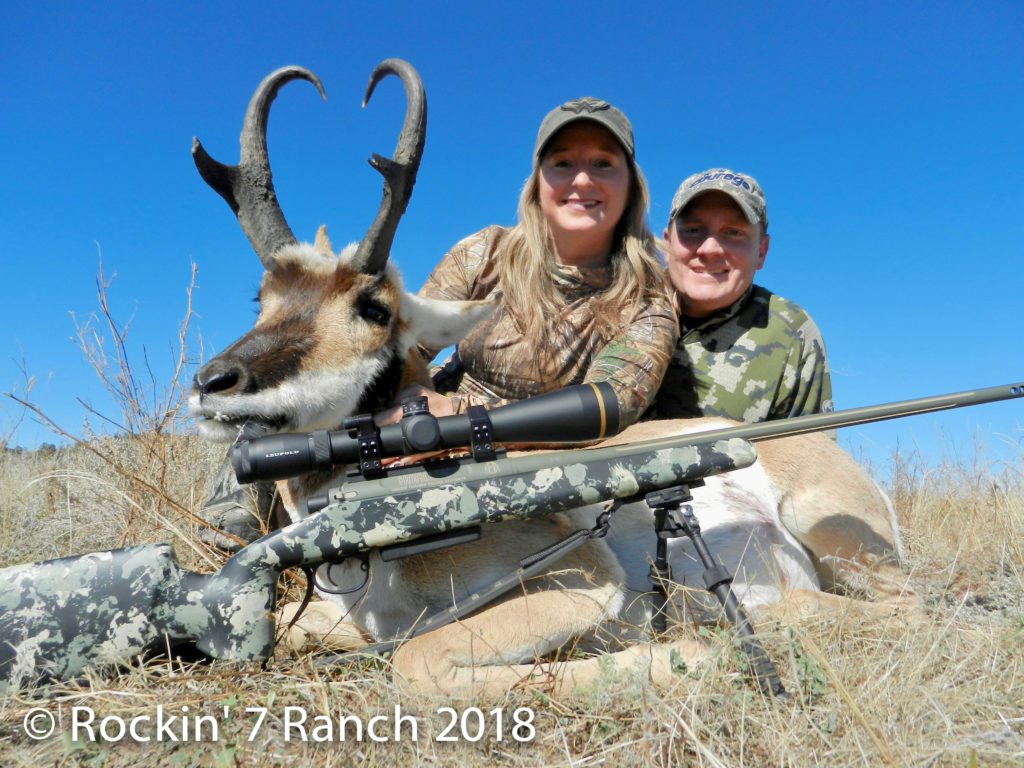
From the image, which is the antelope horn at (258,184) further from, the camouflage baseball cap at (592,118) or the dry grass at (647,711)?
the dry grass at (647,711)

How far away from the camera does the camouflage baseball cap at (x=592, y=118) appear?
5539 millimetres

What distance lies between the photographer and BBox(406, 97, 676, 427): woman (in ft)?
18.4

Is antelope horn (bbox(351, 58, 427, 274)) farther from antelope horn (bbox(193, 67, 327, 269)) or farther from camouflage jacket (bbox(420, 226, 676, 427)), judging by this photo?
camouflage jacket (bbox(420, 226, 676, 427))

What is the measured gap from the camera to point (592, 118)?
552 centimetres

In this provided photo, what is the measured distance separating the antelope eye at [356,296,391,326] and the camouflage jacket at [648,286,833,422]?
9.32 feet

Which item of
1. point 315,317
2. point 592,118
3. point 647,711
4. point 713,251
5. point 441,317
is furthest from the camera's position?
point 713,251

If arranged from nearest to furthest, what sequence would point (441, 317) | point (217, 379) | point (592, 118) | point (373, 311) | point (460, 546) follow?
point (217, 379) < point (460, 546) < point (373, 311) < point (441, 317) < point (592, 118)

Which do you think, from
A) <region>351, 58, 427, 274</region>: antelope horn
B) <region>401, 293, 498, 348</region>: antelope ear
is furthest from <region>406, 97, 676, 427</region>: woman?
<region>351, 58, 427, 274</region>: antelope horn

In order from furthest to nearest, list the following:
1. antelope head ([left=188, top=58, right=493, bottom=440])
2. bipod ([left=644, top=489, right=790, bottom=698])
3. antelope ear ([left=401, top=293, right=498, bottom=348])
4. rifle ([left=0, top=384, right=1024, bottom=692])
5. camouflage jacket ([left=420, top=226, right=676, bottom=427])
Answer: camouflage jacket ([left=420, top=226, right=676, bottom=427])
antelope ear ([left=401, top=293, right=498, bottom=348])
antelope head ([left=188, top=58, right=493, bottom=440])
rifle ([left=0, top=384, right=1024, bottom=692])
bipod ([left=644, top=489, right=790, bottom=698])

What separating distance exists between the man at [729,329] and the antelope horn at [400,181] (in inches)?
105

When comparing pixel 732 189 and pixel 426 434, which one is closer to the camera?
pixel 426 434

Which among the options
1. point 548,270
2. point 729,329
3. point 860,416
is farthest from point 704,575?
point 729,329

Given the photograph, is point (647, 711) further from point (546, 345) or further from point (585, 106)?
point (585, 106)

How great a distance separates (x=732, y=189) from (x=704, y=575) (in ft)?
11.8
